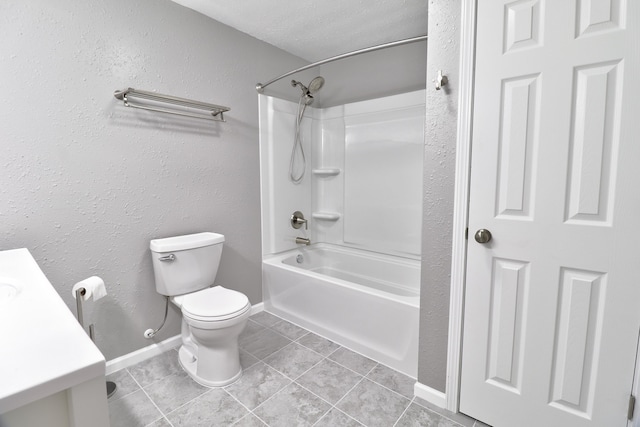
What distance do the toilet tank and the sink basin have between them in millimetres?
855

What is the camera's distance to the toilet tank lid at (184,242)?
1862 millimetres

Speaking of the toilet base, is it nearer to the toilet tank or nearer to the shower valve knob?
the toilet tank

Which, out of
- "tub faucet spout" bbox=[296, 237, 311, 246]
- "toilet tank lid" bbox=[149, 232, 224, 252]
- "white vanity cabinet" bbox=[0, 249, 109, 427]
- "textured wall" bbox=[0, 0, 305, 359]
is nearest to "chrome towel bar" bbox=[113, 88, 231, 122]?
"textured wall" bbox=[0, 0, 305, 359]

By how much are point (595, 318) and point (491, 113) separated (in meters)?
0.90

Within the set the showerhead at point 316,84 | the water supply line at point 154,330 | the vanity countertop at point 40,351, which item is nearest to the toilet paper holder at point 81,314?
the water supply line at point 154,330

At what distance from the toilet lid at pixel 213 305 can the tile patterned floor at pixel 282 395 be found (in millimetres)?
431

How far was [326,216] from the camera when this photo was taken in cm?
304

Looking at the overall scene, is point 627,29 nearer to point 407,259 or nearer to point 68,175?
point 407,259

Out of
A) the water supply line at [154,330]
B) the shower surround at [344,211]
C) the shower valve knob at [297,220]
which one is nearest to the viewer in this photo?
the water supply line at [154,330]

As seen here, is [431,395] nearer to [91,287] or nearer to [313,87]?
[91,287]

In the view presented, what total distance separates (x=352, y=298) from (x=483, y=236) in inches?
38.1

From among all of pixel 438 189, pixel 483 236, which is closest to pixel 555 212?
pixel 483 236

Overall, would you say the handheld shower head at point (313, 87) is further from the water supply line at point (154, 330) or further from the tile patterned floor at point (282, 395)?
the tile patterned floor at point (282, 395)

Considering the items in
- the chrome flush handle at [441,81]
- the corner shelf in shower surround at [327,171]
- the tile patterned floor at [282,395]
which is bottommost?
the tile patterned floor at [282,395]
